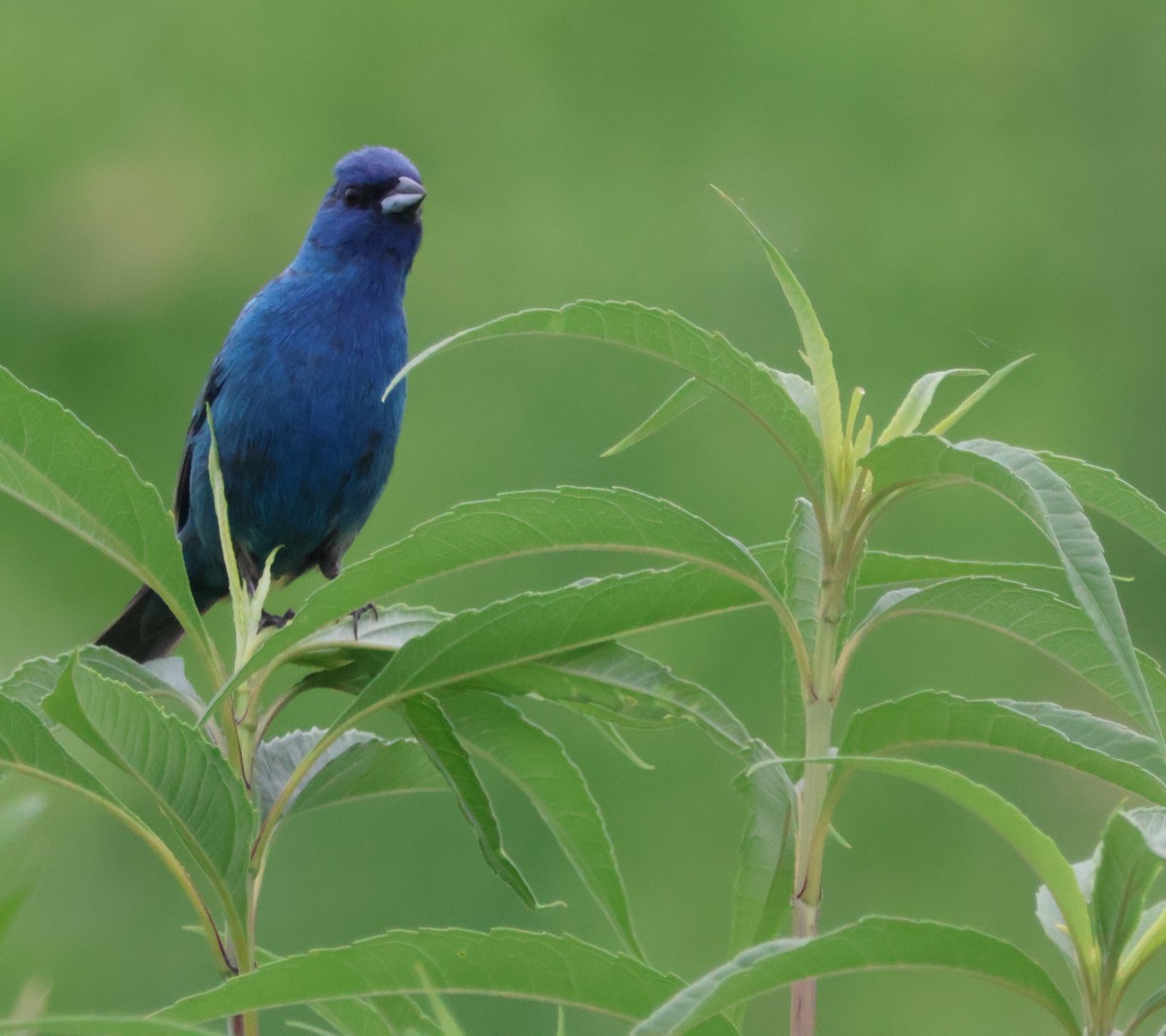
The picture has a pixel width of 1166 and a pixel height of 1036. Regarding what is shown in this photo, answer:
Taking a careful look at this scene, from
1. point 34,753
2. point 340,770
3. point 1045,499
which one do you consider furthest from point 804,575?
point 34,753

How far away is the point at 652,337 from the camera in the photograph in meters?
0.84

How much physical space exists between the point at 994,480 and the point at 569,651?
0.99 ft

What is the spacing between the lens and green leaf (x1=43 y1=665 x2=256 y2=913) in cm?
88

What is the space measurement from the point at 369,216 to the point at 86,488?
172 centimetres

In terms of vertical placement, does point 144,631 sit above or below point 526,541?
below

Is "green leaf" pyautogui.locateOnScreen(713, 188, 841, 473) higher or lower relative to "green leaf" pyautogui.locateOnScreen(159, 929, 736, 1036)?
higher

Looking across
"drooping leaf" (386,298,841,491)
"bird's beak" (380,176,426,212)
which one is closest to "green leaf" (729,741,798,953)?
"drooping leaf" (386,298,841,491)

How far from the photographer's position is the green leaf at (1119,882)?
78 centimetres

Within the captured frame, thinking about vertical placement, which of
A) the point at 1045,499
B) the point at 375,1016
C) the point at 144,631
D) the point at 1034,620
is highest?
the point at 1045,499

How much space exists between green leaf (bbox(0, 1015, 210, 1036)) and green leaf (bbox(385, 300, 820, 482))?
30 cm

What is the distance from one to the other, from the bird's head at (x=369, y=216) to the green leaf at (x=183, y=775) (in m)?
1.76

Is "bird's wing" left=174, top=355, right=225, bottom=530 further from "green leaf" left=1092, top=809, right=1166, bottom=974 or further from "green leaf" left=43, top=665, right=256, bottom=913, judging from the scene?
"green leaf" left=1092, top=809, right=1166, bottom=974

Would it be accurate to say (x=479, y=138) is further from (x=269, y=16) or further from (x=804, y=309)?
(x=804, y=309)

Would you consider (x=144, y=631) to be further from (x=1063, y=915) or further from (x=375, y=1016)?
(x=1063, y=915)
